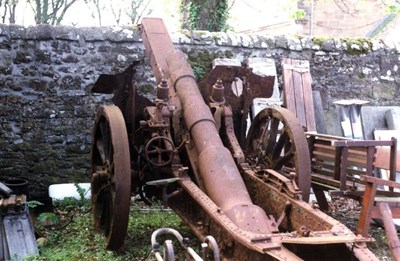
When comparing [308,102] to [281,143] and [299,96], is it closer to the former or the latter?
[299,96]

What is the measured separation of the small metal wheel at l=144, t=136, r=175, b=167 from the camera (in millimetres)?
4488

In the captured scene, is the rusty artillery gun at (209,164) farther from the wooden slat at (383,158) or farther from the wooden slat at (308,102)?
the wooden slat at (308,102)

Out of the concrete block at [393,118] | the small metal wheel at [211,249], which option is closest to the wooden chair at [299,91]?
the concrete block at [393,118]

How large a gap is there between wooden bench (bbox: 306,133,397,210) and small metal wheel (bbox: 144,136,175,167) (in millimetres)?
1497

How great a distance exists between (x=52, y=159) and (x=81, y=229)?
1.60m

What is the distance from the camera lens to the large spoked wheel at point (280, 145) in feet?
15.2

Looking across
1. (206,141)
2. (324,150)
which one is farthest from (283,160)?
(206,141)

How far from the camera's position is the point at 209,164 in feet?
13.7

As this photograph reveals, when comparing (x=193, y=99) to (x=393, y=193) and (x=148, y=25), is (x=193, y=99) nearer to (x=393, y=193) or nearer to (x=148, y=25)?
(x=148, y=25)

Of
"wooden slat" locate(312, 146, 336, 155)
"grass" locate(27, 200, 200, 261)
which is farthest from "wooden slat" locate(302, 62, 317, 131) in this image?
"grass" locate(27, 200, 200, 261)

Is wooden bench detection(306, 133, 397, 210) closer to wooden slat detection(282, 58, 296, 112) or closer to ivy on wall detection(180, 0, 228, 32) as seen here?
wooden slat detection(282, 58, 296, 112)

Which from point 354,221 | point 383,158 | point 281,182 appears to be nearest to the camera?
point 281,182

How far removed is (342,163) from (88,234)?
2.48 m

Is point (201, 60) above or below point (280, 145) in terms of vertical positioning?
above
